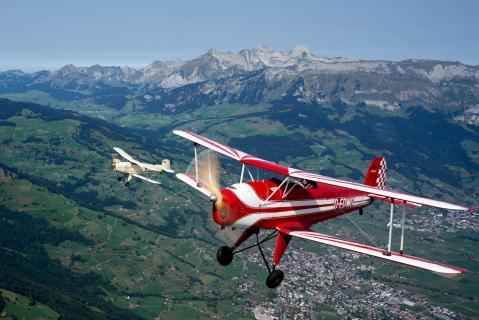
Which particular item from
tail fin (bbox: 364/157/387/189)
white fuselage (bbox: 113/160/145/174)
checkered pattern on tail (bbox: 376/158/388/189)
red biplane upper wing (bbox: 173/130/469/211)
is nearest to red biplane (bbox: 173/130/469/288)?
red biplane upper wing (bbox: 173/130/469/211)

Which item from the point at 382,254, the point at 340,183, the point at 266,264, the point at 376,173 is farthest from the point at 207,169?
the point at 376,173

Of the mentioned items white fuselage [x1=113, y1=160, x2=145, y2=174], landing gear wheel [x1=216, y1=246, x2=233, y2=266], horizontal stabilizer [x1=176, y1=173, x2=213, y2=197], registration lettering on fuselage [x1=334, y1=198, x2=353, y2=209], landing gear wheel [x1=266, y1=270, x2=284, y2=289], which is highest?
horizontal stabilizer [x1=176, y1=173, x2=213, y2=197]

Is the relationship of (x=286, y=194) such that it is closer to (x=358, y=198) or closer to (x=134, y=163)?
(x=358, y=198)

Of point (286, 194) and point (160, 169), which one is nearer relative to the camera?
point (286, 194)

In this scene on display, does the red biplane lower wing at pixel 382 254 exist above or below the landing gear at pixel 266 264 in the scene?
above

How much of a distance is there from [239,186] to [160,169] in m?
57.2

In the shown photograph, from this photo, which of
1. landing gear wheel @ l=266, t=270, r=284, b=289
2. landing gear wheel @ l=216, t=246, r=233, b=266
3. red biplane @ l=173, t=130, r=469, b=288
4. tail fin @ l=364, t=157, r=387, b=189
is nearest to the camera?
red biplane @ l=173, t=130, r=469, b=288

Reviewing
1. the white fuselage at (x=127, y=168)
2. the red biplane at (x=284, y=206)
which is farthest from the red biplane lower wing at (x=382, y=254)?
the white fuselage at (x=127, y=168)

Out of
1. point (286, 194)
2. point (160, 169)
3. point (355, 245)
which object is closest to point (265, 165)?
point (286, 194)

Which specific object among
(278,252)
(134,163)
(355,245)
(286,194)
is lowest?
(134,163)

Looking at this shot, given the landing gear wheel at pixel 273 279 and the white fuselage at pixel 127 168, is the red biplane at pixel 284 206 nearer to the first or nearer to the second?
the landing gear wheel at pixel 273 279

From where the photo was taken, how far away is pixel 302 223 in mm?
32156

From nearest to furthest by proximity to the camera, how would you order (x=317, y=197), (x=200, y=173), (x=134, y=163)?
1. (x=317, y=197)
2. (x=200, y=173)
3. (x=134, y=163)

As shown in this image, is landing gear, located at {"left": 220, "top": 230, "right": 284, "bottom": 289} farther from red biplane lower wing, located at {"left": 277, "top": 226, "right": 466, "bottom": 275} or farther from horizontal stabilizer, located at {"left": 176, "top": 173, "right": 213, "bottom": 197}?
horizontal stabilizer, located at {"left": 176, "top": 173, "right": 213, "bottom": 197}
